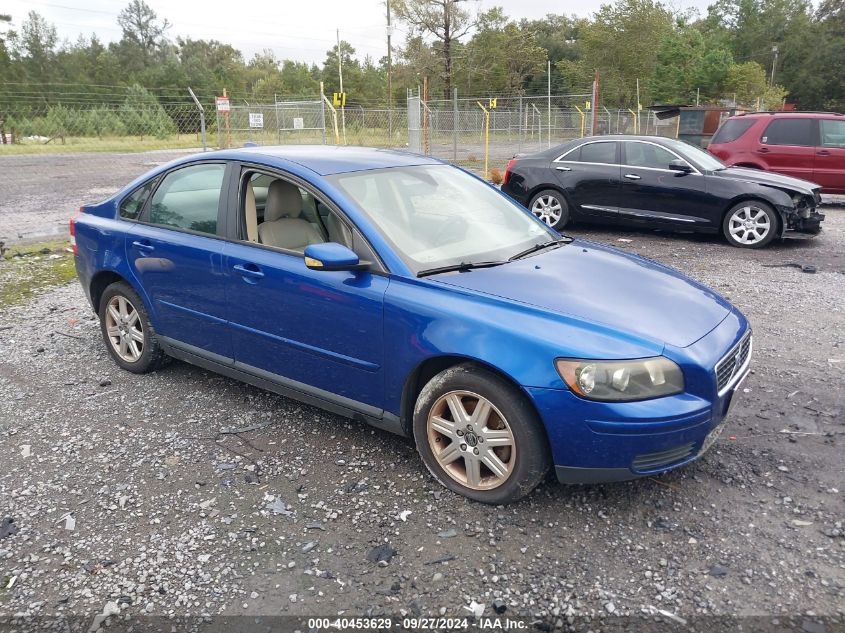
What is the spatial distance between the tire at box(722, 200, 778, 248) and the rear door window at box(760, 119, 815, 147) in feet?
13.7

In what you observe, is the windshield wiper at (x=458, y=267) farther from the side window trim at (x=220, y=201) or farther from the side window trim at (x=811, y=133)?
the side window trim at (x=811, y=133)

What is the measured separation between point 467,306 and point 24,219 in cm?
1113

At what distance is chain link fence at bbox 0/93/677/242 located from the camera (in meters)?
15.6

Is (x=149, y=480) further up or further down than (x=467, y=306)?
further down

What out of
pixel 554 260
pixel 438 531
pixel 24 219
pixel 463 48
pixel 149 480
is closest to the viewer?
pixel 438 531

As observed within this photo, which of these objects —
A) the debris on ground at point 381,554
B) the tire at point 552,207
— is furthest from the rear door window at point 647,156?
the debris on ground at point 381,554

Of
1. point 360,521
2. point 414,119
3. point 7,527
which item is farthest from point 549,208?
point 414,119

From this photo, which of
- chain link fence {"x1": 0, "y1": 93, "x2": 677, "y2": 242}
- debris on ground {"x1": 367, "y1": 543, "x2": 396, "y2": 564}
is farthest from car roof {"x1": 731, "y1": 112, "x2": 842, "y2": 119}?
debris on ground {"x1": 367, "y1": 543, "x2": 396, "y2": 564}

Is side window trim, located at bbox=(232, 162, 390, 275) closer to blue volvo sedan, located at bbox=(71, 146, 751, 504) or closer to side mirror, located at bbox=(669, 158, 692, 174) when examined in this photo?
blue volvo sedan, located at bbox=(71, 146, 751, 504)

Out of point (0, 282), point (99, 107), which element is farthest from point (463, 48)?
point (0, 282)

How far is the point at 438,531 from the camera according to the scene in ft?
9.97

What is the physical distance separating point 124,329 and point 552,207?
23.0 ft

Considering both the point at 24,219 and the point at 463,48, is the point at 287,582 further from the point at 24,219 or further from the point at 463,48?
the point at 463,48

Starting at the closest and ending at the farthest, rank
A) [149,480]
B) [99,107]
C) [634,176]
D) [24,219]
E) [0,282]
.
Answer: [149,480]
[0,282]
[634,176]
[24,219]
[99,107]
